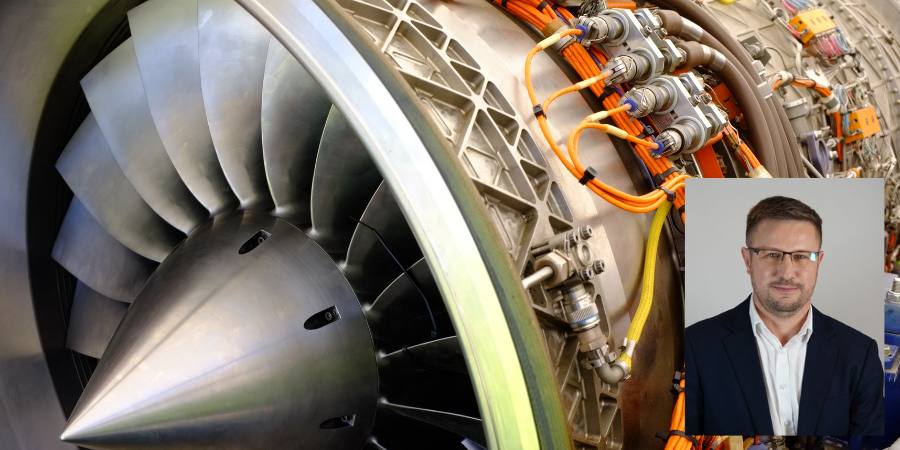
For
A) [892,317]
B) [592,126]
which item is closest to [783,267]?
[592,126]

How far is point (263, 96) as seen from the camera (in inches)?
84.5

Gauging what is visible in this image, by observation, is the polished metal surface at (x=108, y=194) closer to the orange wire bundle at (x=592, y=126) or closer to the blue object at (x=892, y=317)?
the orange wire bundle at (x=592, y=126)

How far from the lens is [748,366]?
1.62 meters

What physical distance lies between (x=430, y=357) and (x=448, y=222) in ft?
2.42

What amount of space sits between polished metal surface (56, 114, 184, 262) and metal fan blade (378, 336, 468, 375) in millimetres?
930

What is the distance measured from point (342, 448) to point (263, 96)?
3.11ft

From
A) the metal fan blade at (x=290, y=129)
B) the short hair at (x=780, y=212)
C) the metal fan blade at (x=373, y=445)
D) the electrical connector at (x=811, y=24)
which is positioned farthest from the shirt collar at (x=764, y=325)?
the electrical connector at (x=811, y=24)

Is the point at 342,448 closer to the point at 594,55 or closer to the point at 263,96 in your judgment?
the point at 263,96

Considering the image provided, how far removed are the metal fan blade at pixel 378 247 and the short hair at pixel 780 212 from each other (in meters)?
0.85

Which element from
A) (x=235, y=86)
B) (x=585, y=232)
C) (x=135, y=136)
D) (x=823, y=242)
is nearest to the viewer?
(x=823, y=242)

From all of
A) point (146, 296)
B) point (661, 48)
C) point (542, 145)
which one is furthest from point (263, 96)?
point (661, 48)

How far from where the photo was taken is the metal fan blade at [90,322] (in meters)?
2.66

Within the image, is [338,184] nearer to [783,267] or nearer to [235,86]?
[235,86]

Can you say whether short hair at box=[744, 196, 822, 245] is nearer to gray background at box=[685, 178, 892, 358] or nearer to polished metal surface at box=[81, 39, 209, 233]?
gray background at box=[685, 178, 892, 358]
